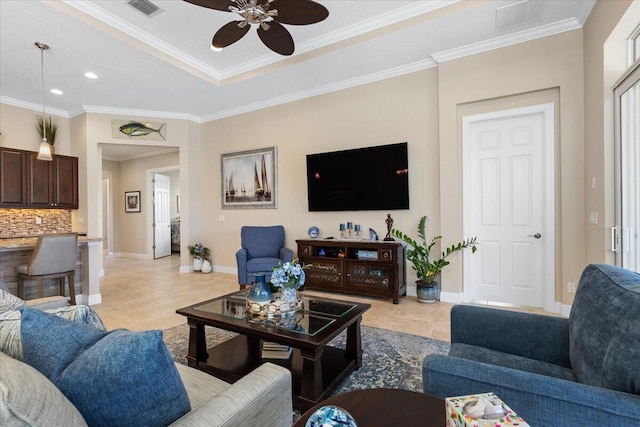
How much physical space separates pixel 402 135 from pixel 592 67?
6.49 feet

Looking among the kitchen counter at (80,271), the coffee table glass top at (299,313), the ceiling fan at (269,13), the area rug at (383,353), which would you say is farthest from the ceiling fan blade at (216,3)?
the kitchen counter at (80,271)

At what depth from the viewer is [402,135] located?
13.9 feet

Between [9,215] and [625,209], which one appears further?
[9,215]

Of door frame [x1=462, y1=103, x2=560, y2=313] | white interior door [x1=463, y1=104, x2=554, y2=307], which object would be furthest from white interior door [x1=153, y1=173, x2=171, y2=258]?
door frame [x1=462, y1=103, x2=560, y2=313]

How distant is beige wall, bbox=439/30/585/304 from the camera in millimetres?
3217

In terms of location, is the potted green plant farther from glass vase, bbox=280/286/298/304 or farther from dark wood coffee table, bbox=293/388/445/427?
dark wood coffee table, bbox=293/388/445/427

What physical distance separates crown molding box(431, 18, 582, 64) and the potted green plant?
202 cm

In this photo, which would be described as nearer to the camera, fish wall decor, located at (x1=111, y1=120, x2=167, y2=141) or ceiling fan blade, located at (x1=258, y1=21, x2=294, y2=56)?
ceiling fan blade, located at (x1=258, y1=21, x2=294, y2=56)

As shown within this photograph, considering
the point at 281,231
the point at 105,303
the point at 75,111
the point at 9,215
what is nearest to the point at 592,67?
the point at 281,231

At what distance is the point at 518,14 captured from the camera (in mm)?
3076

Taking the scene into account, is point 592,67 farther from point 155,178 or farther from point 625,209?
point 155,178

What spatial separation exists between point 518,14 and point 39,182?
7.26 meters

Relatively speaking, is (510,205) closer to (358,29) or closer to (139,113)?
(358,29)

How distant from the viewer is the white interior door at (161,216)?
27.0ft
